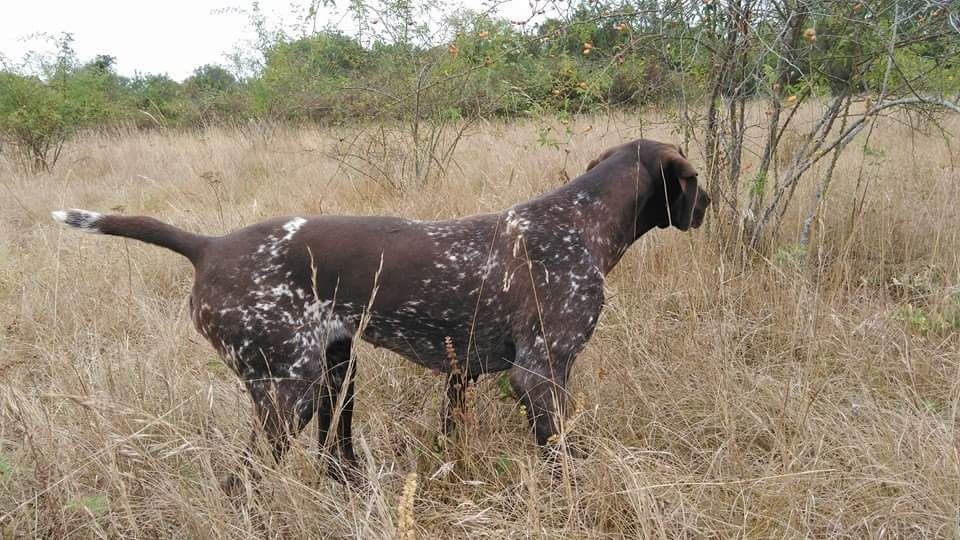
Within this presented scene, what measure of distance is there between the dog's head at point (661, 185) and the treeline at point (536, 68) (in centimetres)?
74

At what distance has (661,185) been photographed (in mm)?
2943

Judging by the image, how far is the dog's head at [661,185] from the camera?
2.86 m

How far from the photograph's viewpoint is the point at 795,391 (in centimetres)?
298

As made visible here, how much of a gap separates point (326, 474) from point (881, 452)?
2070 mm

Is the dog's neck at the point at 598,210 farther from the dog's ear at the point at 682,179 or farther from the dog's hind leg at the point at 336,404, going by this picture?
the dog's hind leg at the point at 336,404

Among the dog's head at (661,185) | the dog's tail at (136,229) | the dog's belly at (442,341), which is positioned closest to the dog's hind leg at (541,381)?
the dog's belly at (442,341)

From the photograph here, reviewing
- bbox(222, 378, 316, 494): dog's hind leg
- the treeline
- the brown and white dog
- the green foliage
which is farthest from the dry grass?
the green foliage

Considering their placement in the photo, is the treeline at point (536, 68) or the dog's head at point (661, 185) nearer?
the dog's head at point (661, 185)

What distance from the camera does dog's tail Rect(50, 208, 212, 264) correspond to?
2.47m

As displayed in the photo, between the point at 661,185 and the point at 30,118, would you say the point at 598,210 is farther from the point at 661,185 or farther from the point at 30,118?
the point at 30,118

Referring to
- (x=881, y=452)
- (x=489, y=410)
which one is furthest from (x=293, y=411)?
(x=881, y=452)

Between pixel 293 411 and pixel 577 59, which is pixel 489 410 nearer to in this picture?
pixel 293 411

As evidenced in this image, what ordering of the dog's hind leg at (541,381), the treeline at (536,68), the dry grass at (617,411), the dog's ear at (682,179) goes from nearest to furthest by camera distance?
the dry grass at (617,411)
the dog's hind leg at (541,381)
the dog's ear at (682,179)
the treeline at (536,68)

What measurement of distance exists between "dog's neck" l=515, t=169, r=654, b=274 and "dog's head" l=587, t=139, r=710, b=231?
50 mm
